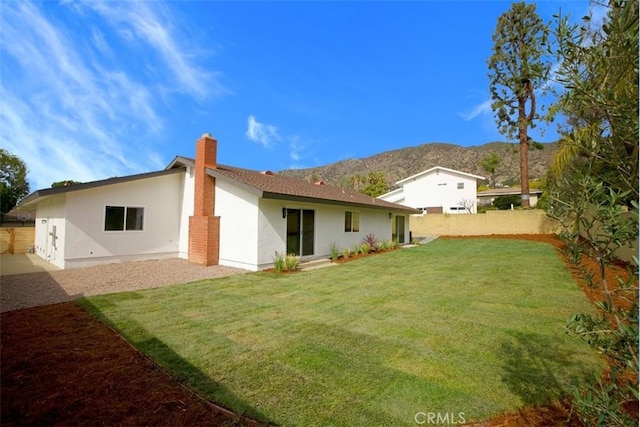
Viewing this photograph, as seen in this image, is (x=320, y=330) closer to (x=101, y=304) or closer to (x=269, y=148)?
(x=101, y=304)

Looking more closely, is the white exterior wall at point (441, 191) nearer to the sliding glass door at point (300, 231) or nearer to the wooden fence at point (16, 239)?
the sliding glass door at point (300, 231)

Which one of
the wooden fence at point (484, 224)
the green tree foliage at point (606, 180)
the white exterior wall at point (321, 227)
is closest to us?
the green tree foliage at point (606, 180)

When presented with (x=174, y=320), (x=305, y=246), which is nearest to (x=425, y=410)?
(x=174, y=320)

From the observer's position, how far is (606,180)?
175 centimetres

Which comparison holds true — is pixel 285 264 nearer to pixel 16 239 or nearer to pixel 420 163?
pixel 16 239

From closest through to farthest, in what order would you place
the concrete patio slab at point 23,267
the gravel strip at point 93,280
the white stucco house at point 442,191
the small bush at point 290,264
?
the gravel strip at point 93,280 → the concrete patio slab at point 23,267 → the small bush at point 290,264 → the white stucco house at point 442,191

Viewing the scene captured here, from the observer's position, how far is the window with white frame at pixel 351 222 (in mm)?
15382

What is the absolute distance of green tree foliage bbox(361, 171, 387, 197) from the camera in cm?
4725

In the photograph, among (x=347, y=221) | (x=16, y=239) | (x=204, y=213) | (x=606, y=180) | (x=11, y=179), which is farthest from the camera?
(x=11, y=179)

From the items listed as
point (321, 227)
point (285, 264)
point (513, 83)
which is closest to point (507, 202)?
point (513, 83)

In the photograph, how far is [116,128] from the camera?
1427cm

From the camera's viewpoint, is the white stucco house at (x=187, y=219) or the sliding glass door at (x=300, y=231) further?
the sliding glass door at (x=300, y=231)

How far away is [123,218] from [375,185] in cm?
4008

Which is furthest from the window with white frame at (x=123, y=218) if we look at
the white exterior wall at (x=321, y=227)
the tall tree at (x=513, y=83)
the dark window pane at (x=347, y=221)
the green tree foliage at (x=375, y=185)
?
the green tree foliage at (x=375, y=185)
